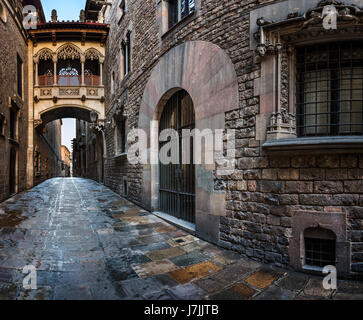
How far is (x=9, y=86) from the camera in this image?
9406 millimetres

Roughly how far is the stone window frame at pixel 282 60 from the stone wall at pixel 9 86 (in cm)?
933

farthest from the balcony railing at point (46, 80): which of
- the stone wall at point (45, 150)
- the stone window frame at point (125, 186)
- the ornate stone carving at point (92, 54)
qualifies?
the stone window frame at point (125, 186)

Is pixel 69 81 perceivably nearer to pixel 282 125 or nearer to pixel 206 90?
pixel 206 90

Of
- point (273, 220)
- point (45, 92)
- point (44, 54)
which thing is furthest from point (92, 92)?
point (273, 220)

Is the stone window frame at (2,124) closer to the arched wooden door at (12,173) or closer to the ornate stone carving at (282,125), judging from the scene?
the arched wooden door at (12,173)

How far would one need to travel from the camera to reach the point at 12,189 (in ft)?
33.8

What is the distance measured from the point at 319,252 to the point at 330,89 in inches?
93.1

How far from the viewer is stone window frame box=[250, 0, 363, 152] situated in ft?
9.91

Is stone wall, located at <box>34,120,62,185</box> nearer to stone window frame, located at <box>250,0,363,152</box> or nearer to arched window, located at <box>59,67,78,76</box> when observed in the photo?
arched window, located at <box>59,67,78,76</box>

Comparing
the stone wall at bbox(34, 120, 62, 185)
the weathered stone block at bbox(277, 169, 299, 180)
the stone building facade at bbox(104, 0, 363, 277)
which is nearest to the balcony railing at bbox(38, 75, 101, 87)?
the stone wall at bbox(34, 120, 62, 185)

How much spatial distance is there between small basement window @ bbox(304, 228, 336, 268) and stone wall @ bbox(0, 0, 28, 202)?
391 inches
